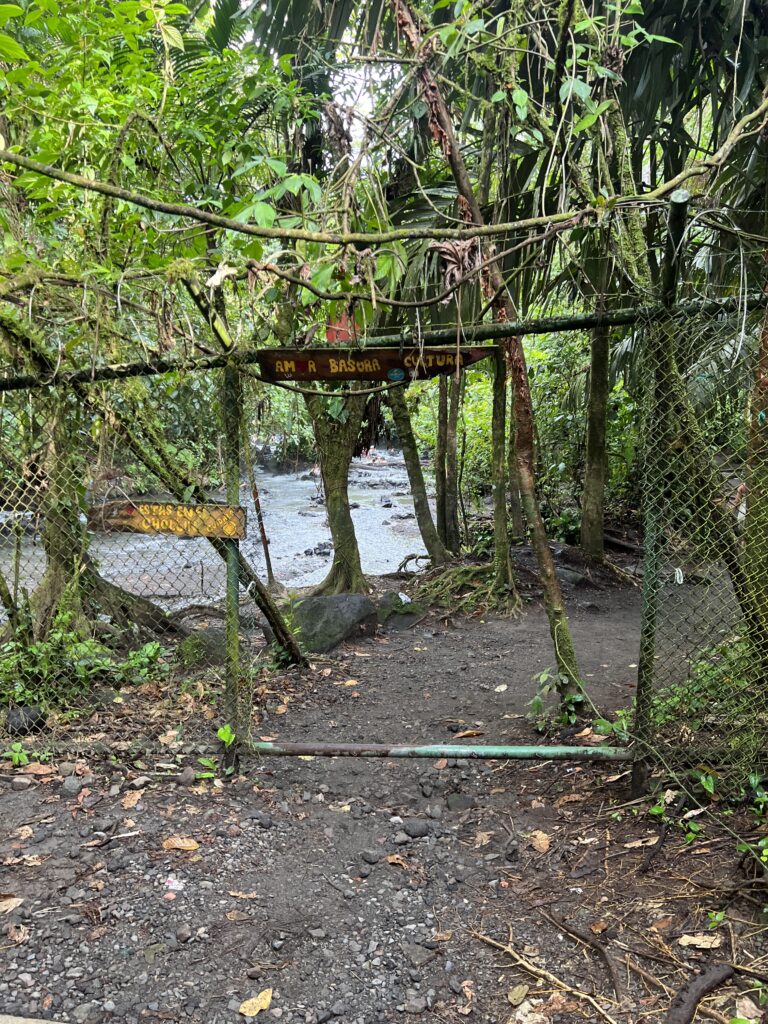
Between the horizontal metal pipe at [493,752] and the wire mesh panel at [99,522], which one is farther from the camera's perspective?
the wire mesh panel at [99,522]

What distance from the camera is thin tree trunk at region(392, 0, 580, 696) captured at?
340 centimetres

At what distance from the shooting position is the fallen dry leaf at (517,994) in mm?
1829

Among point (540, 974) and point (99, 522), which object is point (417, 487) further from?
point (540, 974)

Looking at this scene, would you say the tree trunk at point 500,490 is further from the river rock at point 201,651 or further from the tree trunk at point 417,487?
the river rock at point 201,651

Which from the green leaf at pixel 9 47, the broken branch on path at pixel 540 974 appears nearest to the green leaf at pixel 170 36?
the green leaf at pixel 9 47

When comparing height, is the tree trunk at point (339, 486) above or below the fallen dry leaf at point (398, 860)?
above

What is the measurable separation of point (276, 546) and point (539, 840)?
8460mm

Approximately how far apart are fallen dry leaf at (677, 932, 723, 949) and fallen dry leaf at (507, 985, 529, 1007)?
46 cm

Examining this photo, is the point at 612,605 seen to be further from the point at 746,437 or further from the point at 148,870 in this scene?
the point at 148,870

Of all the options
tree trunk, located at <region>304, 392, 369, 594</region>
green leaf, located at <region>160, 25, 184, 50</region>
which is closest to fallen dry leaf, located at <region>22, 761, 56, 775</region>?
green leaf, located at <region>160, 25, 184, 50</region>

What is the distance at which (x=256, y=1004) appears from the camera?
1834 mm

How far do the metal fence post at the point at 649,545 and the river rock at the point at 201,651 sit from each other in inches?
97.4

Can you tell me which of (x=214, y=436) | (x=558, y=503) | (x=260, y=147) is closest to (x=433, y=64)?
(x=260, y=147)

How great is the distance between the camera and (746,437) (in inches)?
109
